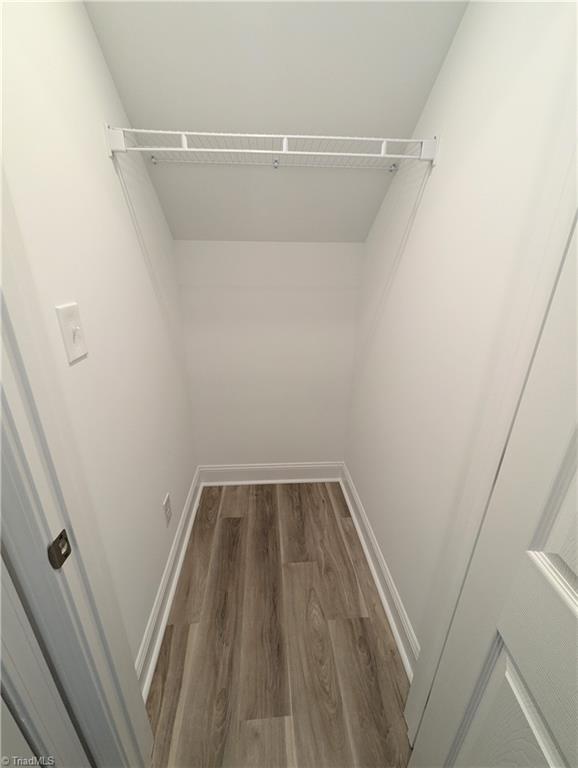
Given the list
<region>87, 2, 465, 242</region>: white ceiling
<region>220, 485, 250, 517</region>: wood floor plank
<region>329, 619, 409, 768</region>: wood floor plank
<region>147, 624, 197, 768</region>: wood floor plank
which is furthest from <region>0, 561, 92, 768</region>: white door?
<region>87, 2, 465, 242</region>: white ceiling

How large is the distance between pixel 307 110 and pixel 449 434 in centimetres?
127

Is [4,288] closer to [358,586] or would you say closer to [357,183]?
[357,183]

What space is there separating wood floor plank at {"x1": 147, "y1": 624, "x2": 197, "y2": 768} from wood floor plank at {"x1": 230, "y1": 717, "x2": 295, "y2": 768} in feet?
0.82

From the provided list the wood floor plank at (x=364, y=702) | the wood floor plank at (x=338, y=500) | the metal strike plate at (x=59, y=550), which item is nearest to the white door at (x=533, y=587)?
the wood floor plank at (x=364, y=702)

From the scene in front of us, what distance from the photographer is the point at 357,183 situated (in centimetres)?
143

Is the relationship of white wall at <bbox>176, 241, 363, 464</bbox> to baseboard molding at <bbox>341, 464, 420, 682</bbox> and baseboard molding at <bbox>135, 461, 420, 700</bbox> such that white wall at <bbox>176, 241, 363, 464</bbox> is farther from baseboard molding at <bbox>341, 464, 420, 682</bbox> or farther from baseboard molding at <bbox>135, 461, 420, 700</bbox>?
baseboard molding at <bbox>341, 464, 420, 682</bbox>

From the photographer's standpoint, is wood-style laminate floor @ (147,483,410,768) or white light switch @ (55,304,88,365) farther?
wood-style laminate floor @ (147,483,410,768)

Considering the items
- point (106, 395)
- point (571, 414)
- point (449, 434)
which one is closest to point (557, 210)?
point (571, 414)

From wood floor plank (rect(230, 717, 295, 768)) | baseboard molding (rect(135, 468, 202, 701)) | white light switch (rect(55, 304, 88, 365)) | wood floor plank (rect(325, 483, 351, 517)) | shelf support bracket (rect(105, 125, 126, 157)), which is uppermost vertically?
shelf support bracket (rect(105, 125, 126, 157))

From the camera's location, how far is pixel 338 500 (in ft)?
7.13

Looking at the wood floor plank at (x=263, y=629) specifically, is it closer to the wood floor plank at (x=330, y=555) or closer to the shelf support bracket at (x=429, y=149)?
the wood floor plank at (x=330, y=555)

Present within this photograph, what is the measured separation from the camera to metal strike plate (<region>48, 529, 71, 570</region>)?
23.5 inches

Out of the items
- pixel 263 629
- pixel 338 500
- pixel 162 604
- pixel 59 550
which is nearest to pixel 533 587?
pixel 59 550

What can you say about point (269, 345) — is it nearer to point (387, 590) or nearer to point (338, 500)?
point (338, 500)
